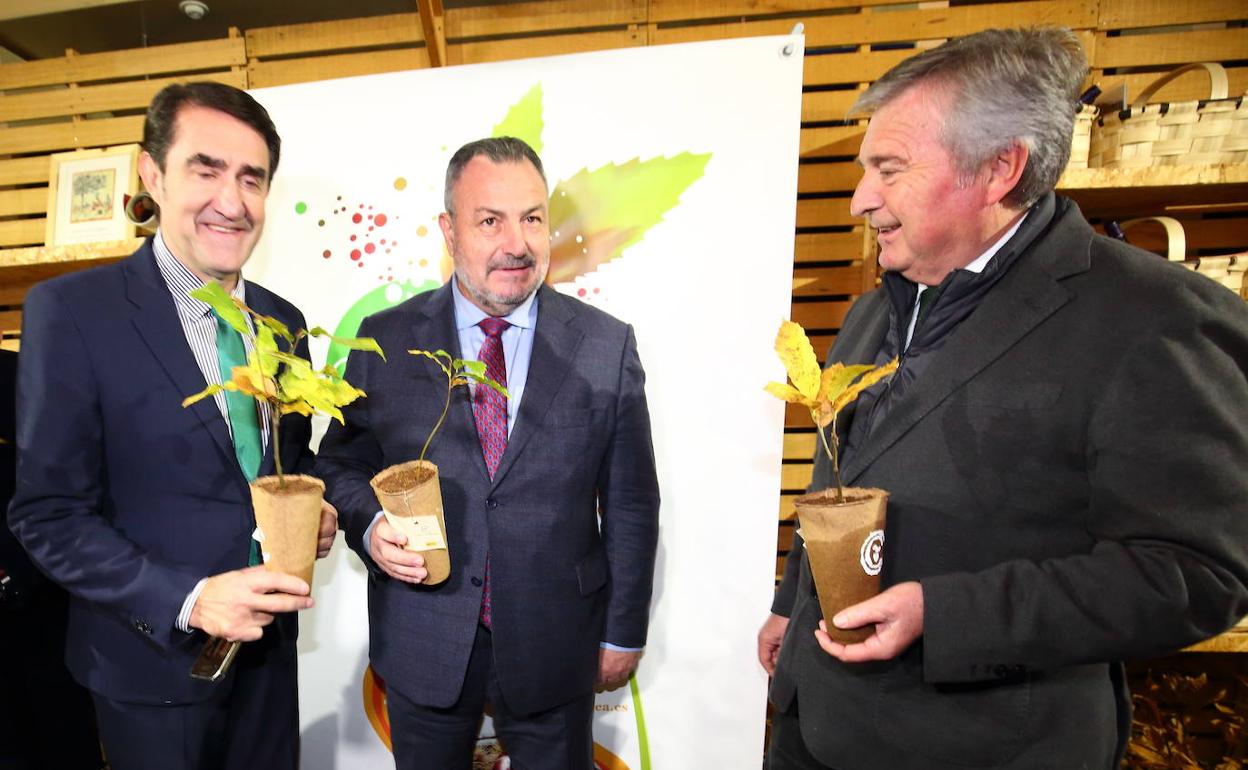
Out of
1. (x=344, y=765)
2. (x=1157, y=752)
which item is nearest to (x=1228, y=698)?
(x=1157, y=752)

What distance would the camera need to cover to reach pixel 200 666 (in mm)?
1164

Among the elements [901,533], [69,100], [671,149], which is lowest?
[901,533]

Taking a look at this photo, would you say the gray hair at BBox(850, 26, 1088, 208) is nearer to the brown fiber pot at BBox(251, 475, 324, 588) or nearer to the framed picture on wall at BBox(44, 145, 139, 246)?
the brown fiber pot at BBox(251, 475, 324, 588)

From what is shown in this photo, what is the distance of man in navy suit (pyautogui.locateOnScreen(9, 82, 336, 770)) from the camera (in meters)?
1.19

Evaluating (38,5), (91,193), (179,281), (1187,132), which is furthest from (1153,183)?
(38,5)

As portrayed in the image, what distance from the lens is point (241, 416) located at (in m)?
1.38

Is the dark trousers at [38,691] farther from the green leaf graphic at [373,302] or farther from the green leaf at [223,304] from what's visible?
the green leaf at [223,304]

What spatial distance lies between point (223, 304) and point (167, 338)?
0.43 metres

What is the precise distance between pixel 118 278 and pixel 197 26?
3.35 metres

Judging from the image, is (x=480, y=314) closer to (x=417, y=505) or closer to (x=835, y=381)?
(x=417, y=505)

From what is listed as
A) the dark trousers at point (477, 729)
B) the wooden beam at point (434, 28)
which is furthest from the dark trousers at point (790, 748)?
the wooden beam at point (434, 28)

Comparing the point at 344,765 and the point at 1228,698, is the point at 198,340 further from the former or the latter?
the point at 1228,698

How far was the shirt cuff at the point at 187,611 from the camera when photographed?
118 centimetres

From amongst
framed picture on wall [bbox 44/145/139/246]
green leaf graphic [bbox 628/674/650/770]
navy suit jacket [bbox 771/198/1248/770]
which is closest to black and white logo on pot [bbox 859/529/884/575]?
navy suit jacket [bbox 771/198/1248/770]
